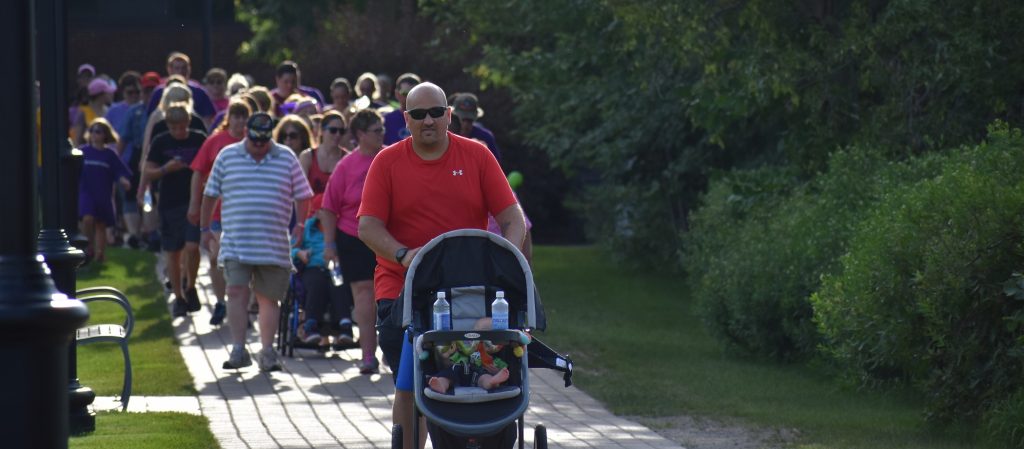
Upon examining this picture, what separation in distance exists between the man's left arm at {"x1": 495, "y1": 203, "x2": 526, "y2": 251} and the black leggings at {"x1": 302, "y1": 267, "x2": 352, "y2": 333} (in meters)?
5.94

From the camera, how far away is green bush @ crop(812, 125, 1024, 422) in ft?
30.6

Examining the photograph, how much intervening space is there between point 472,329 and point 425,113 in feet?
3.31

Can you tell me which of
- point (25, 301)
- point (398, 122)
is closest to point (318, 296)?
point (398, 122)

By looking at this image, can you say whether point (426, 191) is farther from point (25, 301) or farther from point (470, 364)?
point (25, 301)

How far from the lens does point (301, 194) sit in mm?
12773

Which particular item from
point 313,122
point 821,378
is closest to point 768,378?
point 821,378

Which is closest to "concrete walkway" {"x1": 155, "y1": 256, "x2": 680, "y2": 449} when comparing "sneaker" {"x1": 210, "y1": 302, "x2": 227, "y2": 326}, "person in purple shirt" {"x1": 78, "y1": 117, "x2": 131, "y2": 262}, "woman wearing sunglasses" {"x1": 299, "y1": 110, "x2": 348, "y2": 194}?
"sneaker" {"x1": 210, "y1": 302, "x2": 227, "y2": 326}

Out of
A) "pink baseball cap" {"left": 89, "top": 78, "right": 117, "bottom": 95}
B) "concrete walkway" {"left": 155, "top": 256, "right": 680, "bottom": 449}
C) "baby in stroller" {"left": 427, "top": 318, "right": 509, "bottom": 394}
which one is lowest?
"concrete walkway" {"left": 155, "top": 256, "right": 680, "bottom": 449}

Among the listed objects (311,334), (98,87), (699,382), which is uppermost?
(98,87)

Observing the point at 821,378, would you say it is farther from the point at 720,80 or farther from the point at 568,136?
the point at 568,136

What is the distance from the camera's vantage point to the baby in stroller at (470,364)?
6.89 metres

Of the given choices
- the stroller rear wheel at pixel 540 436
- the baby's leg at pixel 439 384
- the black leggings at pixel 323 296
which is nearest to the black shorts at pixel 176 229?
the black leggings at pixel 323 296

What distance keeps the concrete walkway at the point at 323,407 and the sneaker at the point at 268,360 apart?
5 cm

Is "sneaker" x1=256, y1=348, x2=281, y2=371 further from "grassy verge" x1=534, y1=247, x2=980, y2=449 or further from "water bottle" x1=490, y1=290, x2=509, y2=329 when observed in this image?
"water bottle" x1=490, y1=290, x2=509, y2=329
